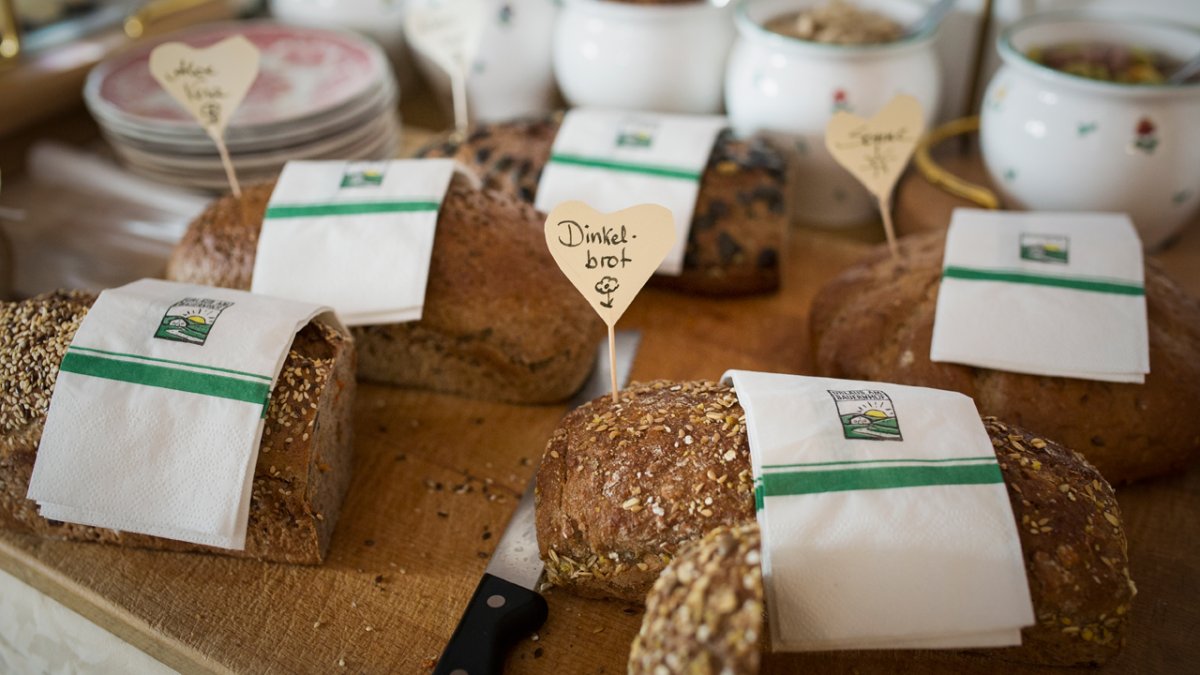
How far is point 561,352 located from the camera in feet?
6.23

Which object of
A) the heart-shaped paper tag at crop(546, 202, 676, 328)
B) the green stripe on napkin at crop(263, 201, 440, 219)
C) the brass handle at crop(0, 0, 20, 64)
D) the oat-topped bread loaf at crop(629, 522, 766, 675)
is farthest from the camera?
the brass handle at crop(0, 0, 20, 64)

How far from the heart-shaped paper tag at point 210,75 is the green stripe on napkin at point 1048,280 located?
1.64 m

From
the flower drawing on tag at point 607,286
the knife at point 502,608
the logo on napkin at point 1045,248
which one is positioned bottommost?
the knife at point 502,608

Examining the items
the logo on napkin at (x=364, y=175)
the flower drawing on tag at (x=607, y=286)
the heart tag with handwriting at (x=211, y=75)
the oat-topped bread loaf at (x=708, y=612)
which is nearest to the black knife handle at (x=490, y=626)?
the oat-topped bread loaf at (x=708, y=612)

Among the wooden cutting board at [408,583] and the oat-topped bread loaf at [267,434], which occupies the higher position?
the oat-topped bread loaf at [267,434]

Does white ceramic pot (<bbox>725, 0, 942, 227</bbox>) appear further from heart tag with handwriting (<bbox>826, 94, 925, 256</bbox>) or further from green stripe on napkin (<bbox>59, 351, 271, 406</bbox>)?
green stripe on napkin (<bbox>59, 351, 271, 406</bbox>)

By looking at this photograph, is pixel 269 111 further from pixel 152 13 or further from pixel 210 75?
pixel 152 13

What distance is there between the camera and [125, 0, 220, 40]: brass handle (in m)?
2.99

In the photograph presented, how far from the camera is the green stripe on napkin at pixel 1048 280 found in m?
1.75

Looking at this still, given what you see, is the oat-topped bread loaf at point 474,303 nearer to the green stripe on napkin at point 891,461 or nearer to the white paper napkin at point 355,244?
the white paper napkin at point 355,244

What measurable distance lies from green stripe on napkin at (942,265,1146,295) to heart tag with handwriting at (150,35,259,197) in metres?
1.61

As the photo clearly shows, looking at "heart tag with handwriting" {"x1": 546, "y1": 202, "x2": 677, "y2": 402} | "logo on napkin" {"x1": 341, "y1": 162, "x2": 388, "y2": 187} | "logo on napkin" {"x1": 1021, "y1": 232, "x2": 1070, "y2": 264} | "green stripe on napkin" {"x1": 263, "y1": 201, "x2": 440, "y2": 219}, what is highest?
"heart tag with handwriting" {"x1": 546, "y1": 202, "x2": 677, "y2": 402}

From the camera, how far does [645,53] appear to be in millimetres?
2527

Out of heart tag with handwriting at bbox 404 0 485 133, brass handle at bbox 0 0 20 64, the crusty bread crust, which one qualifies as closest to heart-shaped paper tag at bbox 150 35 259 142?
heart tag with handwriting at bbox 404 0 485 133
